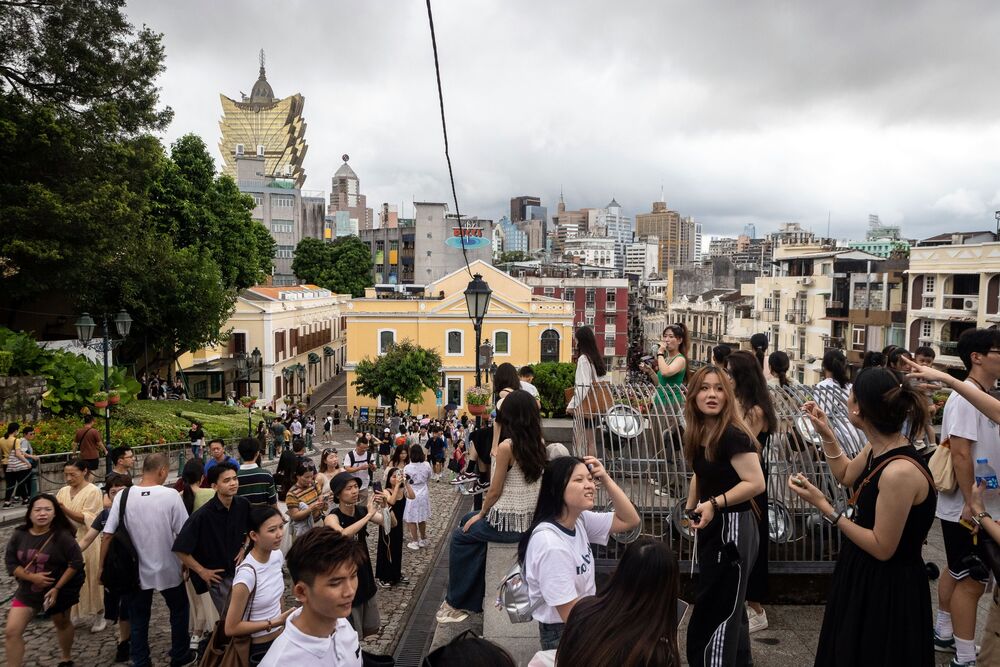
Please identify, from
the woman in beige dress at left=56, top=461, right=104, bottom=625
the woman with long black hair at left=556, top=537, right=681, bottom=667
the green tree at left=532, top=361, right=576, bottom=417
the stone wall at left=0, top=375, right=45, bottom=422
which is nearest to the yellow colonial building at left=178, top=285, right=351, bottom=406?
the green tree at left=532, top=361, right=576, bottom=417

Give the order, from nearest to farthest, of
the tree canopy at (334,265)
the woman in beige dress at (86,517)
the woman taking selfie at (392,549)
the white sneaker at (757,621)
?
the white sneaker at (757,621) < the woman in beige dress at (86,517) < the woman taking selfie at (392,549) < the tree canopy at (334,265)

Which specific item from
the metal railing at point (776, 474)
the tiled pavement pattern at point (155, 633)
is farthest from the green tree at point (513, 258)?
the metal railing at point (776, 474)

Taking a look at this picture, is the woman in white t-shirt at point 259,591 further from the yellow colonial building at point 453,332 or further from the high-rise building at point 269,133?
the high-rise building at point 269,133

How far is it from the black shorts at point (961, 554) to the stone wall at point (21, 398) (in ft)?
49.9

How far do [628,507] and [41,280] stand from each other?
1783 centimetres

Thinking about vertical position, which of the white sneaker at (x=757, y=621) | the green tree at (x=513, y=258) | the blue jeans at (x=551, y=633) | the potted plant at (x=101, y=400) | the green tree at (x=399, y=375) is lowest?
the green tree at (x=399, y=375)

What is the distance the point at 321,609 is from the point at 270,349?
36.1m

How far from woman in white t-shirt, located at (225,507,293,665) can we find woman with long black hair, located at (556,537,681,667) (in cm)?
205

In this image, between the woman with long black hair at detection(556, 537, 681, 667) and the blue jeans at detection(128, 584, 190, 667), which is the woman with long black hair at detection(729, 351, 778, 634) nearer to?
the woman with long black hair at detection(556, 537, 681, 667)

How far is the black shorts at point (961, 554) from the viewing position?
12.0ft

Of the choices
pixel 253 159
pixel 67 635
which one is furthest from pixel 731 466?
pixel 253 159

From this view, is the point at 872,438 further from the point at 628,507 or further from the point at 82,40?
the point at 82,40

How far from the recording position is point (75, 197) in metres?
16.5

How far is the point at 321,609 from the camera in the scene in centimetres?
282
